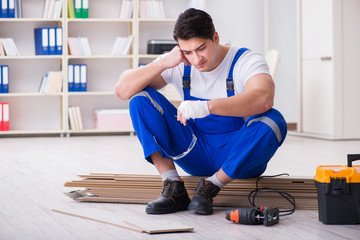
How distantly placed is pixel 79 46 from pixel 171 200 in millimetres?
4257

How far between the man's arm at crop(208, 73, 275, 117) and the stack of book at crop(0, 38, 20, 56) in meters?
4.42

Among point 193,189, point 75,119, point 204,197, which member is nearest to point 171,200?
point 204,197

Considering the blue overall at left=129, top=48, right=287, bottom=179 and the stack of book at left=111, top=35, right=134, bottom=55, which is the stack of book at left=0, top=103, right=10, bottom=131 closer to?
the stack of book at left=111, top=35, right=134, bottom=55

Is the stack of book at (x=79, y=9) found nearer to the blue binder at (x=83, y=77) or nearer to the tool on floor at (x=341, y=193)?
the blue binder at (x=83, y=77)

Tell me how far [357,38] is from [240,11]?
1801 millimetres

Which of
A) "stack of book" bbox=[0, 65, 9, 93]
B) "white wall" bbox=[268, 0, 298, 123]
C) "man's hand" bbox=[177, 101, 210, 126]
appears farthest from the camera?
"white wall" bbox=[268, 0, 298, 123]

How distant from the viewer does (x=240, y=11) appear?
261 inches

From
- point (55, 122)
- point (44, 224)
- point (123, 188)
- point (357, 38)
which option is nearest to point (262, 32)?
point (357, 38)

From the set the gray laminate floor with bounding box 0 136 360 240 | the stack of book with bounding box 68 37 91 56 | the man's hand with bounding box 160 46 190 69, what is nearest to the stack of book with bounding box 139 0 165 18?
the stack of book with bounding box 68 37 91 56

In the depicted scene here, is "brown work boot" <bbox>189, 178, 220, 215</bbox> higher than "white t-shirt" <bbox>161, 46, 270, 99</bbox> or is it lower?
lower

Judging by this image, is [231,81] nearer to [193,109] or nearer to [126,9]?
[193,109]

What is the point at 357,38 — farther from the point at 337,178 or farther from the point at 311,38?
the point at 337,178

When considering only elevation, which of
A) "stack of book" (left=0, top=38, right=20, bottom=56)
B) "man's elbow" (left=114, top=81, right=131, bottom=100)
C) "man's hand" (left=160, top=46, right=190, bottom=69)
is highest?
"stack of book" (left=0, top=38, right=20, bottom=56)

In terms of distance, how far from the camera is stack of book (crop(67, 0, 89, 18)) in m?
6.01
